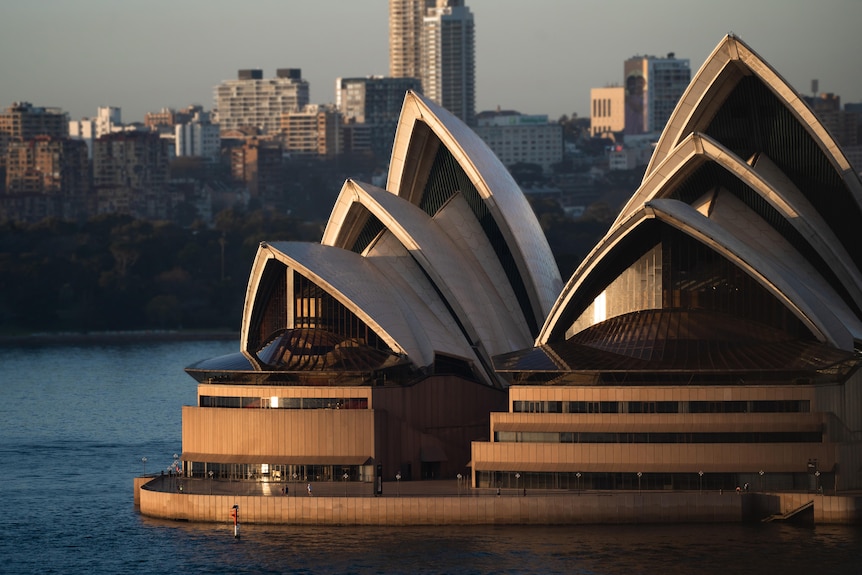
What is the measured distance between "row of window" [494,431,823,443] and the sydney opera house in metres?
0.07

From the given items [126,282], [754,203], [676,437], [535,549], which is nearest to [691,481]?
[676,437]

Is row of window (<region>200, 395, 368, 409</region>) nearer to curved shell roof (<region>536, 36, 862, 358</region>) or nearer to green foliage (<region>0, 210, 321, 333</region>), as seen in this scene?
curved shell roof (<region>536, 36, 862, 358</region>)

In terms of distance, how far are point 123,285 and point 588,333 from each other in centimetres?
10759

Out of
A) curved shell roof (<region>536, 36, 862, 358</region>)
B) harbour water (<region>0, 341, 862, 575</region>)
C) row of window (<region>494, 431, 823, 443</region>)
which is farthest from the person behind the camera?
curved shell roof (<region>536, 36, 862, 358</region>)

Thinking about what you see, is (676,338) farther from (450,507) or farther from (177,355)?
(177,355)

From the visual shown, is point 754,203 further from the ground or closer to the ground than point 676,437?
further from the ground

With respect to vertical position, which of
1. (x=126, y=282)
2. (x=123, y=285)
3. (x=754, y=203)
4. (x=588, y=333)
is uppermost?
(x=754, y=203)

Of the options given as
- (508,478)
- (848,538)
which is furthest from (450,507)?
(848,538)

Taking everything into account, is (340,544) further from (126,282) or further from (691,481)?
(126,282)

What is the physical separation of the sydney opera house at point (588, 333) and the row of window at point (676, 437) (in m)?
0.07

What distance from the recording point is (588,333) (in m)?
79.2

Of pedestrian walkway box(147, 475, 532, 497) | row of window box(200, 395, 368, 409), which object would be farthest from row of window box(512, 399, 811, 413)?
row of window box(200, 395, 368, 409)

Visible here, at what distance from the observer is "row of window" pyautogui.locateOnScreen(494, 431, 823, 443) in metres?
72.9

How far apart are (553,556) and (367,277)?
1966 centimetres
